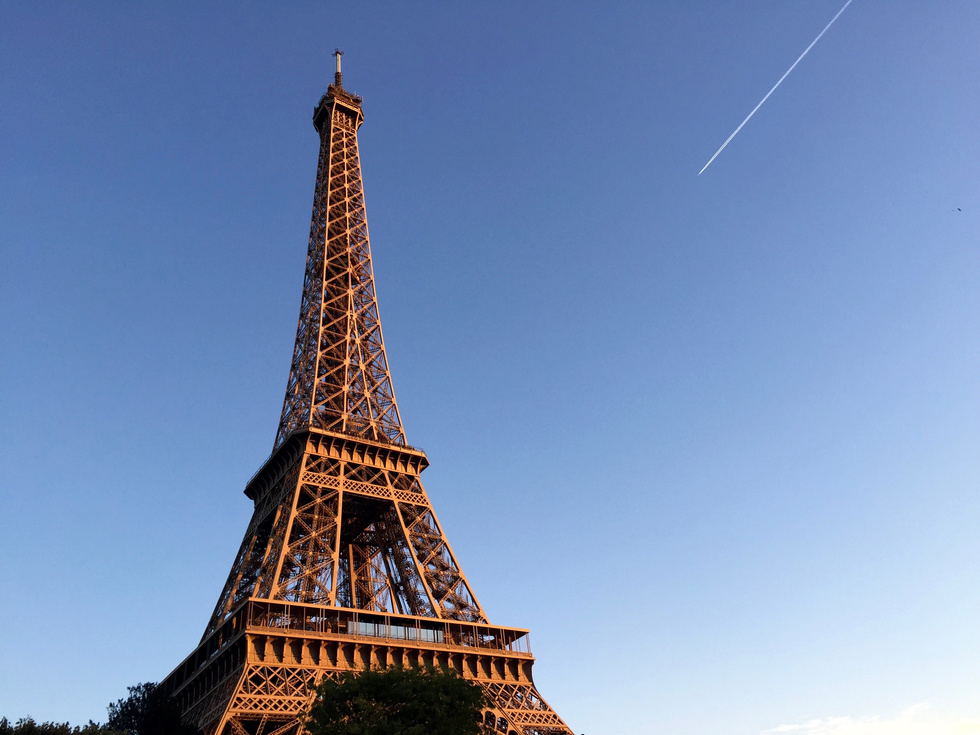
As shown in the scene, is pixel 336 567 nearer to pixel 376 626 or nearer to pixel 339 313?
pixel 376 626

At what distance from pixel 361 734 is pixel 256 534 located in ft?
80.0

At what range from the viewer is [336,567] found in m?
41.0

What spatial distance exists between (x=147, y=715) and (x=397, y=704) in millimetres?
14015

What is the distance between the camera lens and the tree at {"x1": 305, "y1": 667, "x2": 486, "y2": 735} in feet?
89.9

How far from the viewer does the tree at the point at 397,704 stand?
27406 millimetres

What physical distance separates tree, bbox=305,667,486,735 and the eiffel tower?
627 centimetres

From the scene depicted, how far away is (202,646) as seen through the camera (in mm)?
40656

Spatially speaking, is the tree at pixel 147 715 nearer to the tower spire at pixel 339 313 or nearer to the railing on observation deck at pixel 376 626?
the railing on observation deck at pixel 376 626

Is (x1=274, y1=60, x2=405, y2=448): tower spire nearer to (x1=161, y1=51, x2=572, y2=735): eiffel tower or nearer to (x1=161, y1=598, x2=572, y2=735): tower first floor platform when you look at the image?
(x1=161, y1=51, x2=572, y2=735): eiffel tower

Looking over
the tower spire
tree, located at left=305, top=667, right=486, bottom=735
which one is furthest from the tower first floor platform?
the tower spire

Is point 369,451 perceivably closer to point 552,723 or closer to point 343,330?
point 343,330

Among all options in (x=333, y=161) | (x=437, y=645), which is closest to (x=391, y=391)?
(x=437, y=645)

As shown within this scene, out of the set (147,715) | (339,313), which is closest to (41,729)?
(147,715)

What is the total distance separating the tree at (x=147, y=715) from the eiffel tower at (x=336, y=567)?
1.26 m
